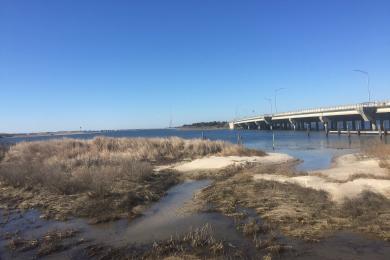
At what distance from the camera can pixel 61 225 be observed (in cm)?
1397

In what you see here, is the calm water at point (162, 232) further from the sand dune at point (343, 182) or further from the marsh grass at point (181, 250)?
the sand dune at point (343, 182)

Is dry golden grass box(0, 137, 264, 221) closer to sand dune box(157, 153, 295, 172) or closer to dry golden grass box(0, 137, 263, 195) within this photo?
dry golden grass box(0, 137, 263, 195)

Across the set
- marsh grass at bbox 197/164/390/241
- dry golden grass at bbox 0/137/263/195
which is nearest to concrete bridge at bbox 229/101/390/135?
dry golden grass at bbox 0/137/263/195

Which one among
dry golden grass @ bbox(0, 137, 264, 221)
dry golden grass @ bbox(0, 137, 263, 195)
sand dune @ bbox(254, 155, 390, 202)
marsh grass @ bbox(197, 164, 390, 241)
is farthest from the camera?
dry golden grass @ bbox(0, 137, 263, 195)

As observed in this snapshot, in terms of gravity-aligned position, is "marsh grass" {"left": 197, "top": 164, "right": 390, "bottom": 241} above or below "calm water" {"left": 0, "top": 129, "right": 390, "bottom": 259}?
above

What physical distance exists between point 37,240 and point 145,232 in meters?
3.22

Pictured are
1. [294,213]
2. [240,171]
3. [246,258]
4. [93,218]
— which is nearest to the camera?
[246,258]

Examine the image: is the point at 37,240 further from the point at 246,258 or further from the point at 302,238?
the point at 302,238

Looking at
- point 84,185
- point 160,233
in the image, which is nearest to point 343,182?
point 160,233

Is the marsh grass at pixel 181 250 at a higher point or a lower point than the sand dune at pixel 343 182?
lower

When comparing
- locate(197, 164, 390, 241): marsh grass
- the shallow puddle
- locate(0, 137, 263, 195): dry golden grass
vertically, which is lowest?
the shallow puddle

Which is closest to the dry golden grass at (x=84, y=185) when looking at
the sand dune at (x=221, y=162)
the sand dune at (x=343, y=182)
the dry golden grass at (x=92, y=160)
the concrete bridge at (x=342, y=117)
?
the dry golden grass at (x=92, y=160)

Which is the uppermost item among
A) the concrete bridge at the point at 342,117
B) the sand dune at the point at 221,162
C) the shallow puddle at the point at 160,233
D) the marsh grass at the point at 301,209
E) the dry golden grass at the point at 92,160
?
→ the concrete bridge at the point at 342,117

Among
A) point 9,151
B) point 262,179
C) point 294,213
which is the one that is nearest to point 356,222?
point 294,213
